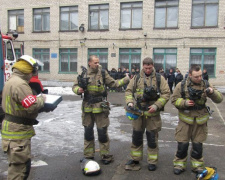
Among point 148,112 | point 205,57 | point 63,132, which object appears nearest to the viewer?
point 148,112

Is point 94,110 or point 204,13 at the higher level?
point 204,13

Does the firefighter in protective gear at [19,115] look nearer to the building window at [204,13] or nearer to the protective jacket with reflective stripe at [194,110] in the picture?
the protective jacket with reflective stripe at [194,110]

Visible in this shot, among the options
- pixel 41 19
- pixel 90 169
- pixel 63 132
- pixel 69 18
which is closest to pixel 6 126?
pixel 90 169

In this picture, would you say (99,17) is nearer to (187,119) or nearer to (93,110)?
(93,110)

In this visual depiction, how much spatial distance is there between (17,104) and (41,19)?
20.6 metres

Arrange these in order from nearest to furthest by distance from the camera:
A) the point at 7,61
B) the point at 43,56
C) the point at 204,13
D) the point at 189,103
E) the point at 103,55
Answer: the point at 189,103, the point at 7,61, the point at 204,13, the point at 103,55, the point at 43,56

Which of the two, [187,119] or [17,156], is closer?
[17,156]

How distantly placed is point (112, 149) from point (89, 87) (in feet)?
5.38

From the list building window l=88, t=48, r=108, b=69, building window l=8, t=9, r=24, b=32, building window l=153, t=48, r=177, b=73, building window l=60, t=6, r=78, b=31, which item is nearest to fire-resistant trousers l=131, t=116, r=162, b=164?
building window l=153, t=48, r=177, b=73

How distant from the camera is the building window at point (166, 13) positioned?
61.1 ft

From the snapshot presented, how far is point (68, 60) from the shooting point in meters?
21.6

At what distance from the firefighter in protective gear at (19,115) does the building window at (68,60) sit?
61.0ft

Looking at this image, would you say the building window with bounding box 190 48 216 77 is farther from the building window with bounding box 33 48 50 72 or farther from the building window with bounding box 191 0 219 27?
the building window with bounding box 33 48 50 72

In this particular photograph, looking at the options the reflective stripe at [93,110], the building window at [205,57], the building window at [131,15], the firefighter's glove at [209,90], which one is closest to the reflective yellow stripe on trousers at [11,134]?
the reflective stripe at [93,110]
